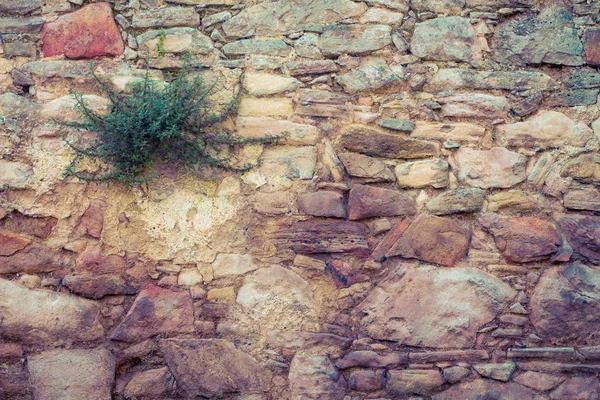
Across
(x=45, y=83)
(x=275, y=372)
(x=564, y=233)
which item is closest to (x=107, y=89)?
(x=45, y=83)

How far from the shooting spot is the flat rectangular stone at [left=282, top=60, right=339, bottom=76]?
2.78m

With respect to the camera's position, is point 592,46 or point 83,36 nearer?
point 83,36

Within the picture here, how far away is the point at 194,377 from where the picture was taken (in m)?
2.56

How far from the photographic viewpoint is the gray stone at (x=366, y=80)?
9.12 feet

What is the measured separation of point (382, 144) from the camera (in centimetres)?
274

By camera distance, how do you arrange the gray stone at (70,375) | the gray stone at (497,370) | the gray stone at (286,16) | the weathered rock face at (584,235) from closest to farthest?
the gray stone at (70,375), the gray stone at (497,370), the weathered rock face at (584,235), the gray stone at (286,16)

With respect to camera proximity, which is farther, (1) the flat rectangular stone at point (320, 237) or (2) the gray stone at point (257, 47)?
(2) the gray stone at point (257, 47)

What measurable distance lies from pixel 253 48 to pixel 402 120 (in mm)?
767

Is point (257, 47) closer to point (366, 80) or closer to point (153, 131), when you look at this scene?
point (366, 80)

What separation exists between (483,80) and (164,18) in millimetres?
1516

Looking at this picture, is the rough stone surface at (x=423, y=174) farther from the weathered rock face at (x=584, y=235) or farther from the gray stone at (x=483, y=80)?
the weathered rock face at (x=584, y=235)

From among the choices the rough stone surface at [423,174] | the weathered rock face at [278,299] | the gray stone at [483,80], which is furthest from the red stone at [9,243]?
the gray stone at [483,80]

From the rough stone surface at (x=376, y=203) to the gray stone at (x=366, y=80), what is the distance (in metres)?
0.47

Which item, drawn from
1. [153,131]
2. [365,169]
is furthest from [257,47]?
[365,169]
